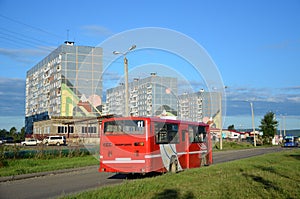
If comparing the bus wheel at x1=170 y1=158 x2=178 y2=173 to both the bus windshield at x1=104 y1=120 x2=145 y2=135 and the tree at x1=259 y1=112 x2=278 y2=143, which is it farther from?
the tree at x1=259 y1=112 x2=278 y2=143

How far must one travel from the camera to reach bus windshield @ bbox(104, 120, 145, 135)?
16.1 metres

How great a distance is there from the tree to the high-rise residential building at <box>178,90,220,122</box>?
3025 cm

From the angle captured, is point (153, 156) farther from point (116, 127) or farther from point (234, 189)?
point (234, 189)

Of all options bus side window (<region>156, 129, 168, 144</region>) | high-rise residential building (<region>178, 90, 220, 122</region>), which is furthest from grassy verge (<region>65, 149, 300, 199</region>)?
high-rise residential building (<region>178, 90, 220, 122</region>)

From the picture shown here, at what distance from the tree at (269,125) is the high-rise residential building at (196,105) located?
3025 centimetres

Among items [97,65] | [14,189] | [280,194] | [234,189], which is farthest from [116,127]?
[97,65]

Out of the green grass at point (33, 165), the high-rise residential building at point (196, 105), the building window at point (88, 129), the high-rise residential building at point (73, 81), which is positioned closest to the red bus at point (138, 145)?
the green grass at point (33, 165)

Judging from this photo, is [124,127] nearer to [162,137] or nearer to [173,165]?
[162,137]

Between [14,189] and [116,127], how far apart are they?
4967 mm

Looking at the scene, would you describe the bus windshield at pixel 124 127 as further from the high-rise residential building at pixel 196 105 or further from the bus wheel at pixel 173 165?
the high-rise residential building at pixel 196 105

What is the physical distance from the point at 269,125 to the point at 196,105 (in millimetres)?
36134

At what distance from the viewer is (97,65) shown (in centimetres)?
7462

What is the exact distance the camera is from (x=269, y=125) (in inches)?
2972

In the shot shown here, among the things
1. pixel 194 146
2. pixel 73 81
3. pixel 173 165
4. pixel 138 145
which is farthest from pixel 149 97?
pixel 73 81
